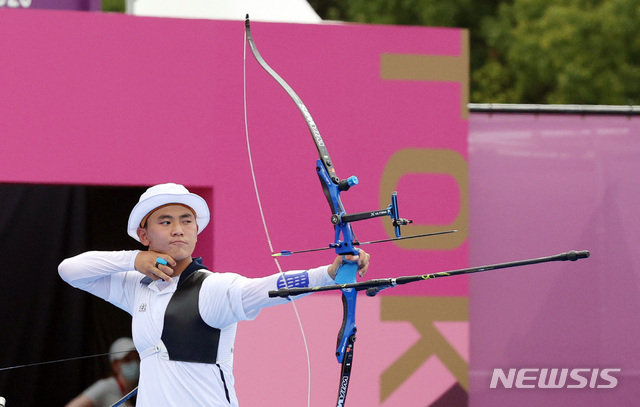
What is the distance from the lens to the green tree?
1395 centimetres

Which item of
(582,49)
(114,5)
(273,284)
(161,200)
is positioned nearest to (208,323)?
(273,284)

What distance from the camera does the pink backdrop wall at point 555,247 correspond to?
18.6ft

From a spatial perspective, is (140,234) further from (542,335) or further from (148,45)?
(542,335)

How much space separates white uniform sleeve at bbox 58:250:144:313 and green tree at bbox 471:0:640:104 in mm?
11068

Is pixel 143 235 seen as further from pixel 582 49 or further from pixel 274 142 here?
pixel 582 49

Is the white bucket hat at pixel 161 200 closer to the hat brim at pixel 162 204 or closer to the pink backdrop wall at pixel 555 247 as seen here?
the hat brim at pixel 162 204

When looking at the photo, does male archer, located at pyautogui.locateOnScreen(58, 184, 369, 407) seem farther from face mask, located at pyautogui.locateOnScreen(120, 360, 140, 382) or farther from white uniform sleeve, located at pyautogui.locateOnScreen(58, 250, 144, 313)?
face mask, located at pyautogui.locateOnScreen(120, 360, 140, 382)

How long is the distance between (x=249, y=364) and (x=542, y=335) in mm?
1739

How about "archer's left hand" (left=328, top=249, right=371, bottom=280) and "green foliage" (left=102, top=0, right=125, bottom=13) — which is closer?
"archer's left hand" (left=328, top=249, right=371, bottom=280)

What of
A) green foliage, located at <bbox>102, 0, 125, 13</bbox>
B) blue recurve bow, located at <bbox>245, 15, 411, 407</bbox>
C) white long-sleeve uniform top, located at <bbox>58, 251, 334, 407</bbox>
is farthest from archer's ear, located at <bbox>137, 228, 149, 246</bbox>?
green foliage, located at <bbox>102, 0, 125, 13</bbox>

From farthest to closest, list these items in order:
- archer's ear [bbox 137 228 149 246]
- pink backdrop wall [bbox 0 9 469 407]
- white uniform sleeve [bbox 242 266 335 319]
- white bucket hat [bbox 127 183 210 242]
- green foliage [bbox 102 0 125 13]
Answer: green foliage [bbox 102 0 125 13], pink backdrop wall [bbox 0 9 469 407], archer's ear [bbox 137 228 149 246], white bucket hat [bbox 127 183 210 242], white uniform sleeve [bbox 242 266 335 319]

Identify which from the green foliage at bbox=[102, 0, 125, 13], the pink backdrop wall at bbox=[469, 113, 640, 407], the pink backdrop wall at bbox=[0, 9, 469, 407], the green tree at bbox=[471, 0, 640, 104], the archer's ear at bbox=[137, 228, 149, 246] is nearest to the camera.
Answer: the archer's ear at bbox=[137, 228, 149, 246]

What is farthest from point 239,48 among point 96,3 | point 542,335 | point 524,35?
point 524,35

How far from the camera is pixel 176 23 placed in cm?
495
